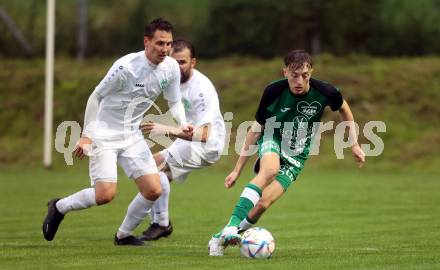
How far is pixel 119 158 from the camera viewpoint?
1241 centimetres

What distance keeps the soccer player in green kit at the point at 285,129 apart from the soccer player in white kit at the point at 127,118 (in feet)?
2.67

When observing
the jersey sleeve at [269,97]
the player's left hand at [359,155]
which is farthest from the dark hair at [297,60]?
the player's left hand at [359,155]

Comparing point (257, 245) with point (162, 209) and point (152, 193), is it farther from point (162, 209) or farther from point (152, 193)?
point (162, 209)

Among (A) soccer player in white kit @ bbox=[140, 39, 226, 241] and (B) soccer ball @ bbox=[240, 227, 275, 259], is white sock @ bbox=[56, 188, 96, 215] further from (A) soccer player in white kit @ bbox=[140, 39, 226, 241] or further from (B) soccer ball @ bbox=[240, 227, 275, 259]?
(B) soccer ball @ bbox=[240, 227, 275, 259]

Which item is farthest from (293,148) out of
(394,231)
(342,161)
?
(342,161)

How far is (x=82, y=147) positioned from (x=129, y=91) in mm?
963

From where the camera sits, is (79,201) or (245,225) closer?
(245,225)

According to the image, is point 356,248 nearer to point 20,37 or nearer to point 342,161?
point 342,161

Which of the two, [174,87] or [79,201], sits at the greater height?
[174,87]

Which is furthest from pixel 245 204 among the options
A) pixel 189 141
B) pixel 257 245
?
pixel 189 141

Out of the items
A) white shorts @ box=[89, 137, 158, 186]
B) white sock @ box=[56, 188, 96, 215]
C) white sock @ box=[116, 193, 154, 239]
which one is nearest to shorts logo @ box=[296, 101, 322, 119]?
white shorts @ box=[89, 137, 158, 186]

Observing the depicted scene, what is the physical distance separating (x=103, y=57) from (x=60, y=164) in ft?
31.0

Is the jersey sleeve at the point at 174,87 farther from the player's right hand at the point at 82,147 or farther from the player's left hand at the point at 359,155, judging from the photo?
the player's left hand at the point at 359,155

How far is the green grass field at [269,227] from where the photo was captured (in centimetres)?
1066
